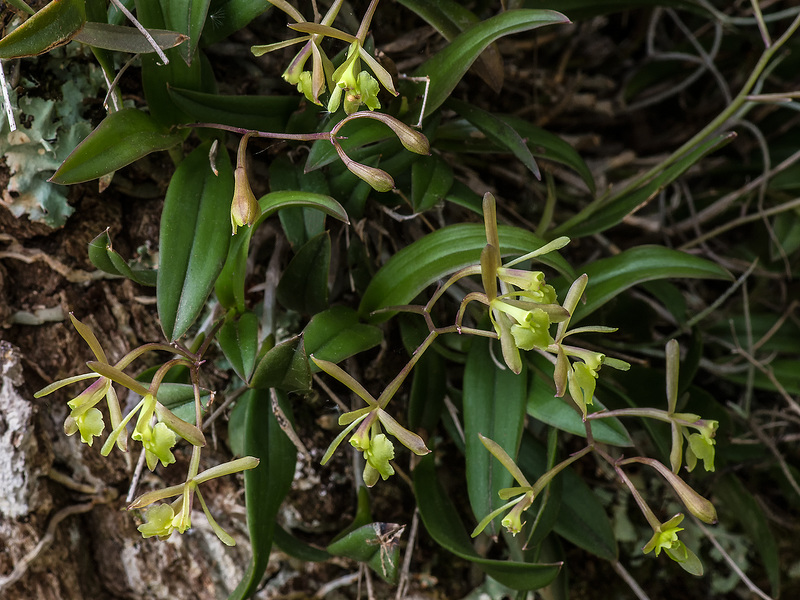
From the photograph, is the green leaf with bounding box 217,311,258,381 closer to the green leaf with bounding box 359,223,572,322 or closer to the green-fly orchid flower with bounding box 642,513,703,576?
the green leaf with bounding box 359,223,572,322

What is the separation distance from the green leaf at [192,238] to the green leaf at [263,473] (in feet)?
0.51

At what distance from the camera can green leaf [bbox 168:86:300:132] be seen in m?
0.73

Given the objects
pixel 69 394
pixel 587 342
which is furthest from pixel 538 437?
pixel 69 394

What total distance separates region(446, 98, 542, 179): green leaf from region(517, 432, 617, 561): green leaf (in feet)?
1.31

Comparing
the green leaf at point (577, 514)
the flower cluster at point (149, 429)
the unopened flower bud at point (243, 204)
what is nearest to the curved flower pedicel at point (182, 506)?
the flower cluster at point (149, 429)

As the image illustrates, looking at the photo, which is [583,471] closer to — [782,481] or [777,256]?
[782,481]

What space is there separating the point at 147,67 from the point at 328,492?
0.64 m

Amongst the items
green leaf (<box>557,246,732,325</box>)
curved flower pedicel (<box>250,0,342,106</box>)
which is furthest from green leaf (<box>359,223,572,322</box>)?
curved flower pedicel (<box>250,0,342,106</box>)

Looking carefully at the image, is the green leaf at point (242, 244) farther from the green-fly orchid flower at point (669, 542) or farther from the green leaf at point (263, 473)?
the green-fly orchid flower at point (669, 542)

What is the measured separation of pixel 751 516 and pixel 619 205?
592mm

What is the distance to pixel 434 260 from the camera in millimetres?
747

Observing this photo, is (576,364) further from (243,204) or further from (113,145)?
(113,145)

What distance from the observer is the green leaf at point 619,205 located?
2.95 ft

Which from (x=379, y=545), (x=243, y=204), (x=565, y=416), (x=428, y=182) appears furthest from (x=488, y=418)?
(x=243, y=204)
